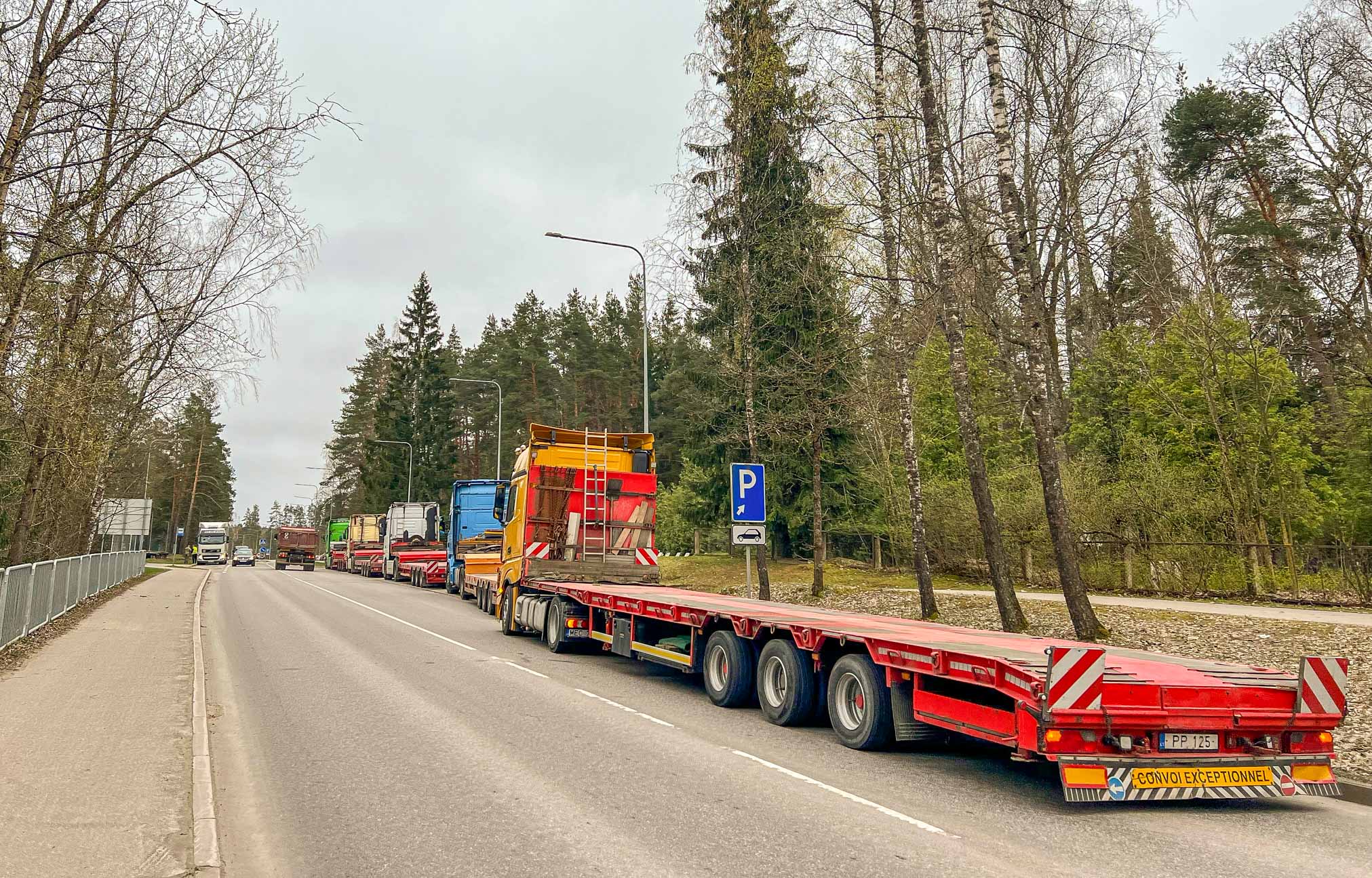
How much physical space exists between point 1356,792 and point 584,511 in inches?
463

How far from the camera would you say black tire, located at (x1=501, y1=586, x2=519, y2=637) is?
17.7 meters

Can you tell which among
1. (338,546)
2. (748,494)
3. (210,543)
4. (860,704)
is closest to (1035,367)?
(748,494)

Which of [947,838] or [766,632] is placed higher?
[766,632]

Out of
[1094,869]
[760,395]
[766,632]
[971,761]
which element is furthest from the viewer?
[760,395]

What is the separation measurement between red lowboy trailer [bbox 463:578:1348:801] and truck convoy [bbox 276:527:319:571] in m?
58.4

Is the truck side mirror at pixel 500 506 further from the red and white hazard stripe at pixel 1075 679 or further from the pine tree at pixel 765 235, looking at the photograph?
the red and white hazard stripe at pixel 1075 679

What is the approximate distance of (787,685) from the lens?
919 centimetres

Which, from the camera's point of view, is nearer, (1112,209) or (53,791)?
(53,791)

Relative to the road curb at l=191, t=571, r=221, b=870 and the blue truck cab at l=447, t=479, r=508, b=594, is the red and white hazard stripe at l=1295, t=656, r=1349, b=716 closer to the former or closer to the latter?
the road curb at l=191, t=571, r=221, b=870

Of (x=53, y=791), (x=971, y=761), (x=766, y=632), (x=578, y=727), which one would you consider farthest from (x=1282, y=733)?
(x=53, y=791)

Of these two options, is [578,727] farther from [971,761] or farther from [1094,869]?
[1094,869]

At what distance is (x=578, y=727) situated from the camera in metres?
9.02

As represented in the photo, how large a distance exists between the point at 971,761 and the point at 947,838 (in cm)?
254

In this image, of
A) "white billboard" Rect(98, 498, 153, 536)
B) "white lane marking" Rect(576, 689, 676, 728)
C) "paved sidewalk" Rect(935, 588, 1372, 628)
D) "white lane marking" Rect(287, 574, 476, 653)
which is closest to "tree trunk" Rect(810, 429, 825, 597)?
"paved sidewalk" Rect(935, 588, 1372, 628)
